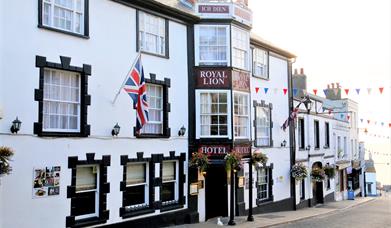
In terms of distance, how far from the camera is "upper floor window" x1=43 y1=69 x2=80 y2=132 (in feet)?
45.2

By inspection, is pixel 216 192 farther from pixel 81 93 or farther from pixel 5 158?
pixel 5 158

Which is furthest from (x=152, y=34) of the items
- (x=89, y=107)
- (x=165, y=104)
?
(x=89, y=107)

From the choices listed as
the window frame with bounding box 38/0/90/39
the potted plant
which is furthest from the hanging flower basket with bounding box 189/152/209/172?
the window frame with bounding box 38/0/90/39

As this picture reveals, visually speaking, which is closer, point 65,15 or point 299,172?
point 65,15

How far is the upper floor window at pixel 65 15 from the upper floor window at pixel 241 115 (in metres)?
7.82

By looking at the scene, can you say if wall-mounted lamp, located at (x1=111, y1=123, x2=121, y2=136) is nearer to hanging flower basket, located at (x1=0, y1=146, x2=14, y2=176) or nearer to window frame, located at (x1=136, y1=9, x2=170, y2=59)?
window frame, located at (x1=136, y1=9, x2=170, y2=59)

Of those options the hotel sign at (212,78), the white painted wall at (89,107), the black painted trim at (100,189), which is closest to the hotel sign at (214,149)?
the white painted wall at (89,107)

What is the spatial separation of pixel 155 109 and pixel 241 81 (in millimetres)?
4638

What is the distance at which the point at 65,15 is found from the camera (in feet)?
47.0

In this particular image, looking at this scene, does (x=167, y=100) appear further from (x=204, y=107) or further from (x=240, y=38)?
(x=240, y=38)

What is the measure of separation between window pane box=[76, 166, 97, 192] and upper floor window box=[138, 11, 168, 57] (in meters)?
Result: 5.04

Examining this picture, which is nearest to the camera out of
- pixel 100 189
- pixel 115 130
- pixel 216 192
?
pixel 100 189

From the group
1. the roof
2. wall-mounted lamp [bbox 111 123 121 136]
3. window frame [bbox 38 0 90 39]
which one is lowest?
wall-mounted lamp [bbox 111 123 121 136]

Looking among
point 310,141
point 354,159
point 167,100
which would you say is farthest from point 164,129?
point 354,159
